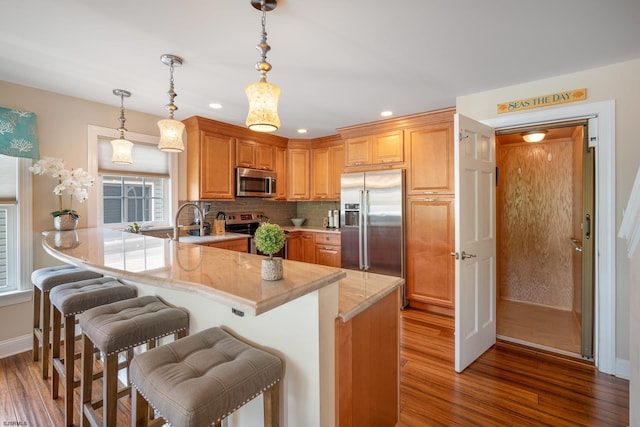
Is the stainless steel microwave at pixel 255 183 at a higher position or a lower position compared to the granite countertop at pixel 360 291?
higher

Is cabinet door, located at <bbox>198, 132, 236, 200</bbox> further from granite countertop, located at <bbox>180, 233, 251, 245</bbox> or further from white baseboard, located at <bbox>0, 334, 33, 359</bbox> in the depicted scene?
white baseboard, located at <bbox>0, 334, 33, 359</bbox>

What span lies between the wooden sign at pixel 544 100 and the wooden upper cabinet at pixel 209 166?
10.3 ft

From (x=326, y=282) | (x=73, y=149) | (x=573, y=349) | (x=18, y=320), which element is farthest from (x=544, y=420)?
(x=73, y=149)

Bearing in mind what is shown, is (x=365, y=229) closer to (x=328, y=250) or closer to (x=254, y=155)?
(x=328, y=250)

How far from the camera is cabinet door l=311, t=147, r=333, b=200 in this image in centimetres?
471

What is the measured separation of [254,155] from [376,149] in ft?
5.75

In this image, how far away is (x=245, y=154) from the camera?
4.23 meters

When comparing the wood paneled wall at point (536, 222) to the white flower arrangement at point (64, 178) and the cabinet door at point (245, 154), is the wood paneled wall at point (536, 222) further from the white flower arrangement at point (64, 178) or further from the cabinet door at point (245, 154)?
the white flower arrangement at point (64, 178)

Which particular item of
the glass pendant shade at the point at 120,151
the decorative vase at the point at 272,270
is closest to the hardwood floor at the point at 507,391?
the decorative vase at the point at 272,270

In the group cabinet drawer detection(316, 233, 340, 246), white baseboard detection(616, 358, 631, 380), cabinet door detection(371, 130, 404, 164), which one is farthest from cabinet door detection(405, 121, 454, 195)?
white baseboard detection(616, 358, 631, 380)

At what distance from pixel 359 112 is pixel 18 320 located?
388 cm

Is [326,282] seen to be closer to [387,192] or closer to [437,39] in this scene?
[437,39]

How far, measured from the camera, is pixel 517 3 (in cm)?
159

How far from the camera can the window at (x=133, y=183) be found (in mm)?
3119
